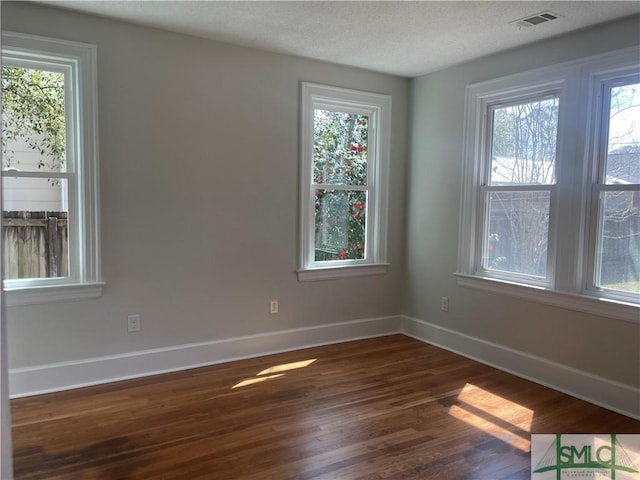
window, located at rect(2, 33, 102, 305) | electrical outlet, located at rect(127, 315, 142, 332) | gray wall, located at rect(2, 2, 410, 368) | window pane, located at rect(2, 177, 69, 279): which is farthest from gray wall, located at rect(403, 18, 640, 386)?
window pane, located at rect(2, 177, 69, 279)

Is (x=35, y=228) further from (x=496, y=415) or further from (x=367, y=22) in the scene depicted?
(x=496, y=415)

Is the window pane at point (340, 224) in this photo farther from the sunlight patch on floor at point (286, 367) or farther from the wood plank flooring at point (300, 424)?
the wood plank flooring at point (300, 424)

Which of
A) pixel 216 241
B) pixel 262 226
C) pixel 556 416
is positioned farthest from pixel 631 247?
pixel 216 241

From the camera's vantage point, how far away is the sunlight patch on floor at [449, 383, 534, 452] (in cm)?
269

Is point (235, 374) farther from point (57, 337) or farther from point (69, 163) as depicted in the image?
point (69, 163)

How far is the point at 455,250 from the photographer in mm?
4195

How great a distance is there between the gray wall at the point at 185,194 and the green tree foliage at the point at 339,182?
272 millimetres

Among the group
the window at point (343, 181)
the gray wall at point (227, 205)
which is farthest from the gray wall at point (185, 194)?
the window at point (343, 181)

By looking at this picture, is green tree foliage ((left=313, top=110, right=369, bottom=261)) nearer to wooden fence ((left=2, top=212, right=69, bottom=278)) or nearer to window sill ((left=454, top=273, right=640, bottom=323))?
window sill ((left=454, top=273, right=640, bottom=323))

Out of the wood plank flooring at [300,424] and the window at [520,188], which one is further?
the window at [520,188]

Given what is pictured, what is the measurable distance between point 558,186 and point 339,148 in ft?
5.99

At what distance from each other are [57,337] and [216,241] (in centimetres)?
125

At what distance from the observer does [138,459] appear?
2402mm

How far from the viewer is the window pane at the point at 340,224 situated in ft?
14.0
